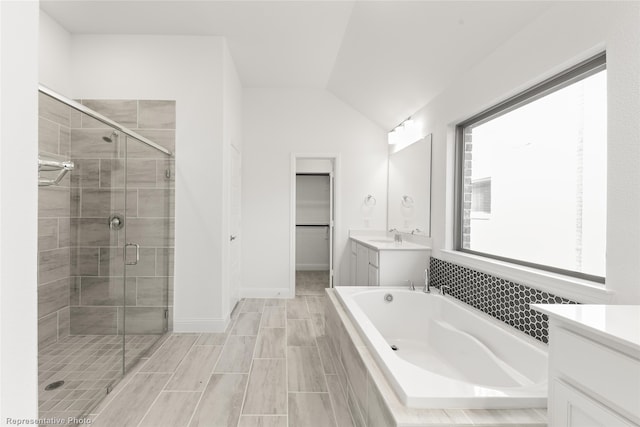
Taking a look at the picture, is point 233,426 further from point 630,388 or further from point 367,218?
point 367,218

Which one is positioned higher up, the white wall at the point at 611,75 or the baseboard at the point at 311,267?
the white wall at the point at 611,75

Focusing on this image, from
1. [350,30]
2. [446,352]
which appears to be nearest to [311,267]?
[446,352]

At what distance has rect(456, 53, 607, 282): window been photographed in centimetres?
154

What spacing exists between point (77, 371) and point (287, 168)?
3.06 metres

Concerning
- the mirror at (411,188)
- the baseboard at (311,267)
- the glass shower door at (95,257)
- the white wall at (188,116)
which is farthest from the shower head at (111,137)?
the baseboard at (311,267)

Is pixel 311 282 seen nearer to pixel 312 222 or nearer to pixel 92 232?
pixel 312 222

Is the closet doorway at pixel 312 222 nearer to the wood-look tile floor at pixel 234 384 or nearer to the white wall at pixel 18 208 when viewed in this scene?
the wood-look tile floor at pixel 234 384

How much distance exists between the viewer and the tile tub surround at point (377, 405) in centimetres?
113

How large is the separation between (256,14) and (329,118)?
5.87 ft

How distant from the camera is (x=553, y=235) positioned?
1.79 metres

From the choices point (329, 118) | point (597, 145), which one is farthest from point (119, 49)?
point (597, 145)

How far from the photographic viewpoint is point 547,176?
6.02 ft

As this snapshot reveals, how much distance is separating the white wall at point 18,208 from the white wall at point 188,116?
2468 mm

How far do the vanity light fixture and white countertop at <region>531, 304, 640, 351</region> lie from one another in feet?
8.59
